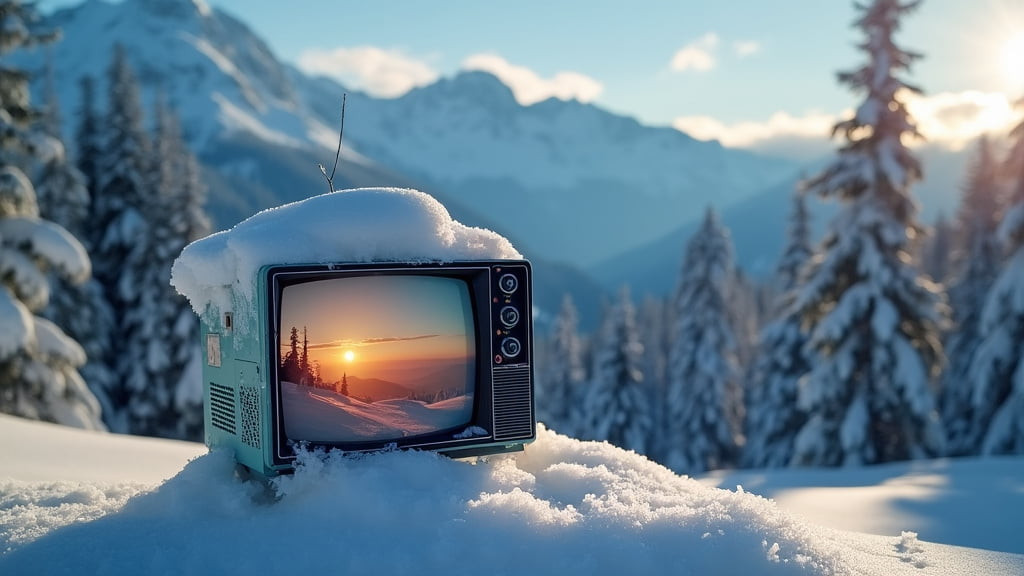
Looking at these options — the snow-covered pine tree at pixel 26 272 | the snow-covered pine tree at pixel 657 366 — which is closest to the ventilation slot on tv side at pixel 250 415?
the snow-covered pine tree at pixel 26 272

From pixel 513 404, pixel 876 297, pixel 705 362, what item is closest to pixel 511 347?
pixel 513 404

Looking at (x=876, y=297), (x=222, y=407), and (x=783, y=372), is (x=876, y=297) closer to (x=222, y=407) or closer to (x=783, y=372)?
(x=783, y=372)

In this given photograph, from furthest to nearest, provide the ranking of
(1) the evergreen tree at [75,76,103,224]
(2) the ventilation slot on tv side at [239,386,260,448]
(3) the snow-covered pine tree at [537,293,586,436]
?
1. (3) the snow-covered pine tree at [537,293,586,436]
2. (1) the evergreen tree at [75,76,103,224]
3. (2) the ventilation slot on tv side at [239,386,260,448]

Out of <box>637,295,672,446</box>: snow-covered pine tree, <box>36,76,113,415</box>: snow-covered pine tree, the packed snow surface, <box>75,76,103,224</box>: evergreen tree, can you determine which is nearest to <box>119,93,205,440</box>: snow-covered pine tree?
<box>36,76,113,415</box>: snow-covered pine tree

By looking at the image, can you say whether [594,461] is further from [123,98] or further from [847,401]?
[123,98]

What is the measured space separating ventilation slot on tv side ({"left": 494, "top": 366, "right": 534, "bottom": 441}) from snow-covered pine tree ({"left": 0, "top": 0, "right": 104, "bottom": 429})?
10516mm

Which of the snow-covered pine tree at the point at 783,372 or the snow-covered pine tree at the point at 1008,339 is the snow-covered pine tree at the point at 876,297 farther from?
the snow-covered pine tree at the point at 783,372

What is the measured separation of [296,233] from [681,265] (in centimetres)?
2593

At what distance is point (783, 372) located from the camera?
22516 millimetres

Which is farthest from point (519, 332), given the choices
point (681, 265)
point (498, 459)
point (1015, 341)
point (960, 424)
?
point (681, 265)

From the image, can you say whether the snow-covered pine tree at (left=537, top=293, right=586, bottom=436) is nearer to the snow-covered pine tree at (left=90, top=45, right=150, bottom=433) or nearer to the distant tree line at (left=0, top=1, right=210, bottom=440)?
the distant tree line at (left=0, top=1, right=210, bottom=440)

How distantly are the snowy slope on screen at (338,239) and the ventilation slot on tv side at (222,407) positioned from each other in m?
0.39

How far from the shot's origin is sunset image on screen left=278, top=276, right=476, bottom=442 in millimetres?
2975

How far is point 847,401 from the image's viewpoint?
1439 centimetres
